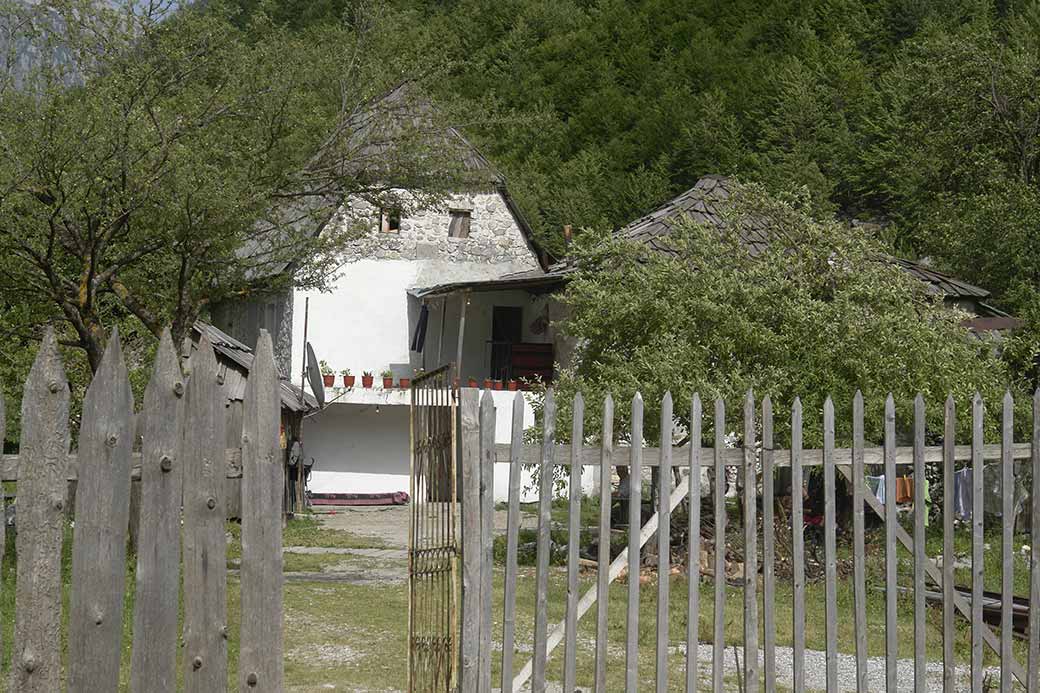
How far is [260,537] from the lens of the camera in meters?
4.24

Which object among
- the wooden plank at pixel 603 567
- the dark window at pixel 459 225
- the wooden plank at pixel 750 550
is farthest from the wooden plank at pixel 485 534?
the dark window at pixel 459 225

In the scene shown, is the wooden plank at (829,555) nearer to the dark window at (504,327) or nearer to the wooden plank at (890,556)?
the wooden plank at (890,556)

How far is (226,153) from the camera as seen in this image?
13766mm

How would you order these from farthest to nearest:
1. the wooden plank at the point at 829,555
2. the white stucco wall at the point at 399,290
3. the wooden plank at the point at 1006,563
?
the white stucco wall at the point at 399,290
the wooden plank at the point at 1006,563
the wooden plank at the point at 829,555

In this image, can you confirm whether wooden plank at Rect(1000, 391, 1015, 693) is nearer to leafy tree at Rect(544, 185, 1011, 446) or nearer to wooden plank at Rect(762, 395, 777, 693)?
wooden plank at Rect(762, 395, 777, 693)

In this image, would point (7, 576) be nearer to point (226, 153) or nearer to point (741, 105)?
point (226, 153)

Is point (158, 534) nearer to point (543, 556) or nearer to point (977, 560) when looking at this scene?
point (543, 556)

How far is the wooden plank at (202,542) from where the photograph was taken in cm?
409

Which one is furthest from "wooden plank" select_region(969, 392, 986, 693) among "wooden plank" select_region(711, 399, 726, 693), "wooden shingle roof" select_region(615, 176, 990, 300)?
"wooden shingle roof" select_region(615, 176, 990, 300)

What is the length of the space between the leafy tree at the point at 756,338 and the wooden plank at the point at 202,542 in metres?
8.57

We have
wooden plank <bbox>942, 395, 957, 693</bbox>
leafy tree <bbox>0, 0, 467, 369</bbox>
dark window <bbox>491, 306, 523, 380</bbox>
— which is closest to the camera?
wooden plank <bbox>942, 395, 957, 693</bbox>

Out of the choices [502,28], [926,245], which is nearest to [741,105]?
[502,28]

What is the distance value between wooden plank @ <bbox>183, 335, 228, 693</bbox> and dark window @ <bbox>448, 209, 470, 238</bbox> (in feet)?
83.9

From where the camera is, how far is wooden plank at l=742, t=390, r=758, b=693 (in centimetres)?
546
